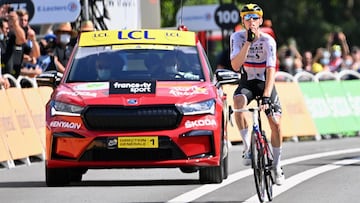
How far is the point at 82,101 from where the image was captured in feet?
48.0

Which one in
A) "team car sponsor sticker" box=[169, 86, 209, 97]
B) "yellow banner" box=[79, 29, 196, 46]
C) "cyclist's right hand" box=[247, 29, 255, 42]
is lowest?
"team car sponsor sticker" box=[169, 86, 209, 97]

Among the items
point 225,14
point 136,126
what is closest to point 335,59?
point 225,14

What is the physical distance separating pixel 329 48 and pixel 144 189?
17.6 m

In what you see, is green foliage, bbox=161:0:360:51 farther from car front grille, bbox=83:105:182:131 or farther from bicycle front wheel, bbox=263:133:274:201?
bicycle front wheel, bbox=263:133:274:201

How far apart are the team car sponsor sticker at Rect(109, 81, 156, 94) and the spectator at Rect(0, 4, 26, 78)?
5.30 metres

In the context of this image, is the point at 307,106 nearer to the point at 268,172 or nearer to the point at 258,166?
the point at 268,172

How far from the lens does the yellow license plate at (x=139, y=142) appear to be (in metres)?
14.5

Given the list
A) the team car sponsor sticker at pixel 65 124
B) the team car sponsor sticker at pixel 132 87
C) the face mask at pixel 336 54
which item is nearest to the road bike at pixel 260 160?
the team car sponsor sticker at pixel 132 87

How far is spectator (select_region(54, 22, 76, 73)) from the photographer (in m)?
21.8

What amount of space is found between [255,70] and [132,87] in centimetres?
154

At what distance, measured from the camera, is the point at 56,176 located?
1505 centimetres

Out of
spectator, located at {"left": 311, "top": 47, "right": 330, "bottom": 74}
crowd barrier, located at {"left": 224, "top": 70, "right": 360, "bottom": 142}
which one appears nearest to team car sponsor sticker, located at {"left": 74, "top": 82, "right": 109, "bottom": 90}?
crowd barrier, located at {"left": 224, "top": 70, "right": 360, "bottom": 142}

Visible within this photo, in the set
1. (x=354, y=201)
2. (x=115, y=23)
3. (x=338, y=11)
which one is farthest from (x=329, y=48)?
(x=338, y=11)

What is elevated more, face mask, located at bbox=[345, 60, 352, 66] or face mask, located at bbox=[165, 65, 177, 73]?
face mask, located at bbox=[165, 65, 177, 73]
